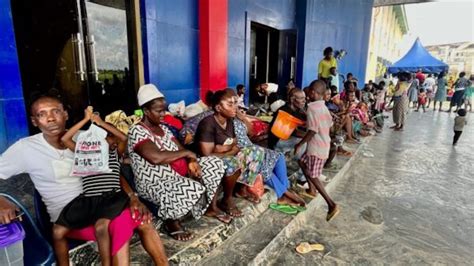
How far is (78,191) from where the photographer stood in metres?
1.86

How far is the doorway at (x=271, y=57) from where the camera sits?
8.01m

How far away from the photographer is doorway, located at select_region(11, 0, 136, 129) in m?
3.34

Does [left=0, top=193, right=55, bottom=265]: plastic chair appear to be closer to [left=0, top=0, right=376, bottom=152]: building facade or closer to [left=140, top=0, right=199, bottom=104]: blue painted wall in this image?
[left=0, top=0, right=376, bottom=152]: building facade

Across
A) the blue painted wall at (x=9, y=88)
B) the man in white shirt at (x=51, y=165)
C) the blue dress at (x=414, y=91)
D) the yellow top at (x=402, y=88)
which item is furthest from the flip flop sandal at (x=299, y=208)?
the blue dress at (x=414, y=91)

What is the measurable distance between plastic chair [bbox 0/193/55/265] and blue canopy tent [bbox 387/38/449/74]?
18130mm

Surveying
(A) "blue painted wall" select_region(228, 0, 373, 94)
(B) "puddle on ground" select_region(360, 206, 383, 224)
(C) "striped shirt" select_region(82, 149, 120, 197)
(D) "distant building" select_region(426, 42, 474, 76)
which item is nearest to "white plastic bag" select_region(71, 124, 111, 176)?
(C) "striped shirt" select_region(82, 149, 120, 197)

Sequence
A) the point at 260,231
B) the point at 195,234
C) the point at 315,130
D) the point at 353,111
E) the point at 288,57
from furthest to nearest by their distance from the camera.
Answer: the point at 288,57 → the point at 353,111 → the point at 315,130 → the point at 260,231 → the point at 195,234

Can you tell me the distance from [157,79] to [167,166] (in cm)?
252

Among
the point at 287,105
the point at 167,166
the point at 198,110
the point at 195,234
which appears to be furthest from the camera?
the point at 198,110

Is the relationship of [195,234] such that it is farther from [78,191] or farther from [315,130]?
[315,130]

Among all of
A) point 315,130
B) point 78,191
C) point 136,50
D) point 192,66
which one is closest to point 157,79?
point 136,50

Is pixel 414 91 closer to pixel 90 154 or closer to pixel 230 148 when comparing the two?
pixel 230 148

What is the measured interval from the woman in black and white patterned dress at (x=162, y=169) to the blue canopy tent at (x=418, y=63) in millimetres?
17173

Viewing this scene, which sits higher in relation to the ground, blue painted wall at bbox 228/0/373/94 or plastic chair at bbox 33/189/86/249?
blue painted wall at bbox 228/0/373/94
